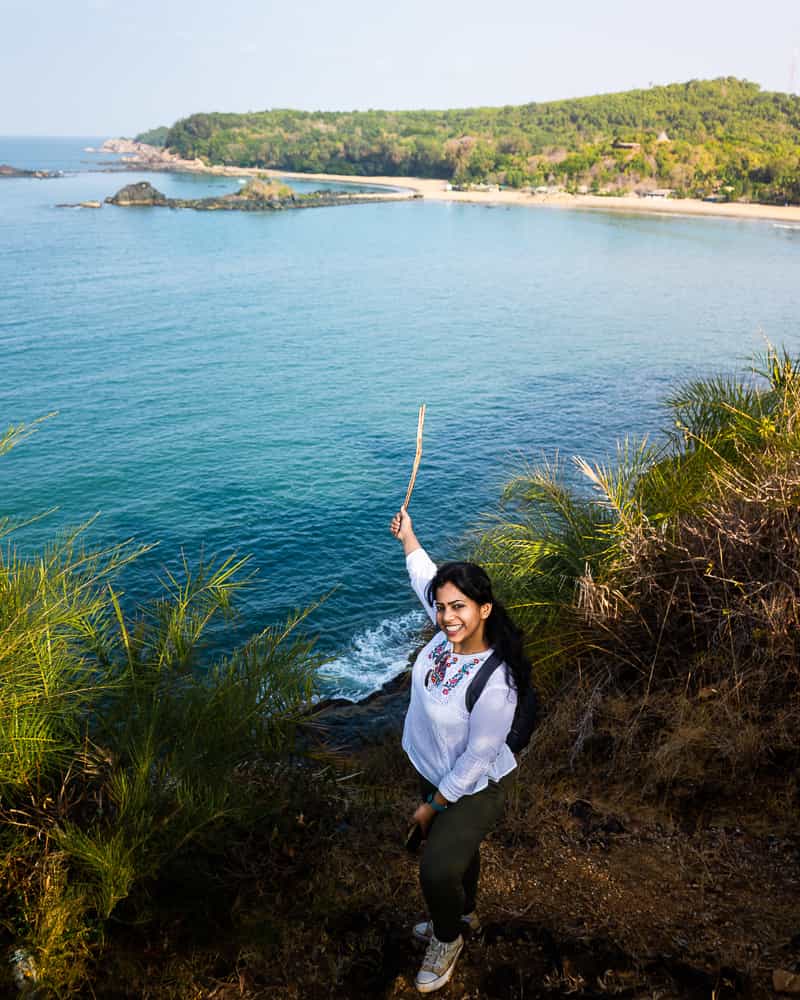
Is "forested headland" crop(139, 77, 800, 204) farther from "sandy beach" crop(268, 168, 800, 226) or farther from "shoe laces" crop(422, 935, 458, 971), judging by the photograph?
"shoe laces" crop(422, 935, 458, 971)

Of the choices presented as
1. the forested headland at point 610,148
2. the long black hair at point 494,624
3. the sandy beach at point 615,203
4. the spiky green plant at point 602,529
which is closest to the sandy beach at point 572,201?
the sandy beach at point 615,203

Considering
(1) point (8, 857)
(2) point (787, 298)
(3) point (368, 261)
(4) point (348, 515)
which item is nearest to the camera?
(1) point (8, 857)

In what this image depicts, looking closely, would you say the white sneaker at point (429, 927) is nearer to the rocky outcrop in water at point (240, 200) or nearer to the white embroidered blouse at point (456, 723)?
the white embroidered blouse at point (456, 723)

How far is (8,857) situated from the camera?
15.0 feet

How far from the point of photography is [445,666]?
4.12 meters

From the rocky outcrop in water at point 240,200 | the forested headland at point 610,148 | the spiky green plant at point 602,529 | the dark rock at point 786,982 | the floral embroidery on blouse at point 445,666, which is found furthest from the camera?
the forested headland at point 610,148

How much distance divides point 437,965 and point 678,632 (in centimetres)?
382

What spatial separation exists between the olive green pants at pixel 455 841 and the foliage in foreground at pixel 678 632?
2743mm

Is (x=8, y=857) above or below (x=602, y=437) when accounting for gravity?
above

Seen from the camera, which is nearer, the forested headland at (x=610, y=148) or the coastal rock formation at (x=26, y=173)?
the forested headland at (x=610, y=148)

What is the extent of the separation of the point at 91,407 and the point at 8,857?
27.7 metres

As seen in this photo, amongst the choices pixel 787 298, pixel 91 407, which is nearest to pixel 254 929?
pixel 91 407

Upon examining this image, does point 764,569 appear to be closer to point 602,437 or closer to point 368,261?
point 602,437

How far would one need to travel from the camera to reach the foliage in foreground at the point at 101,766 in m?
4.48
